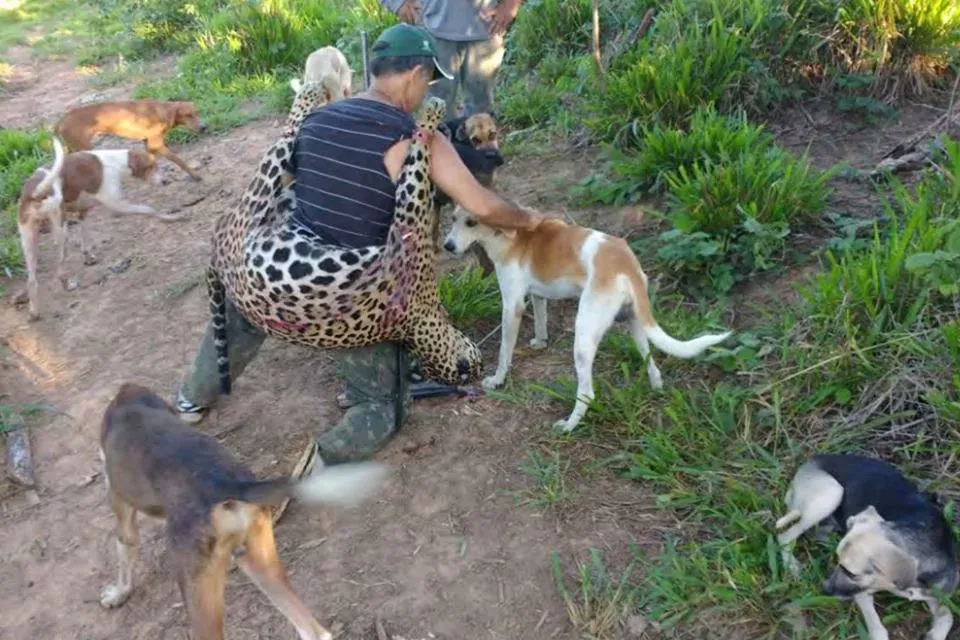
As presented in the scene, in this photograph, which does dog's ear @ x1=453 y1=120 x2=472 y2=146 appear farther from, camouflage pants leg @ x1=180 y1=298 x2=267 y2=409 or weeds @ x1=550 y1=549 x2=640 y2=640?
weeds @ x1=550 y1=549 x2=640 y2=640

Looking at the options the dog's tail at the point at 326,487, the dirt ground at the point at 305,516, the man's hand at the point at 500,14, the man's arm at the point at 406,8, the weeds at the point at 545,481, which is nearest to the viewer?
the dog's tail at the point at 326,487

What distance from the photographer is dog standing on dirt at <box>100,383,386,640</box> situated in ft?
8.48

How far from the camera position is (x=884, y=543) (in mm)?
2561

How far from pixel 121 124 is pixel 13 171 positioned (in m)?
1.04

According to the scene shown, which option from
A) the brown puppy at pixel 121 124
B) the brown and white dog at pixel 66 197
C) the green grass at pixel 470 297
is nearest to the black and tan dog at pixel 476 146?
the green grass at pixel 470 297

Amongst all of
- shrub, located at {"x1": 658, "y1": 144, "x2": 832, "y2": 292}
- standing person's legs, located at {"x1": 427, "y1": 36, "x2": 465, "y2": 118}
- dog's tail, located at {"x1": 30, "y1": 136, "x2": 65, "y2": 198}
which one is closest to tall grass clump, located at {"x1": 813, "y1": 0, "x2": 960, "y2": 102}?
shrub, located at {"x1": 658, "y1": 144, "x2": 832, "y2": 292}

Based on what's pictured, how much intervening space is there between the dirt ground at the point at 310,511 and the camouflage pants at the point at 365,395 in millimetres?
186

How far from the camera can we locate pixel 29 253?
5.55 metres

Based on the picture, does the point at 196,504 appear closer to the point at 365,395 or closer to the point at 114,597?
the point at 114,597

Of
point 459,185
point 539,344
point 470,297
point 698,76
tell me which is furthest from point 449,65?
point 459,185

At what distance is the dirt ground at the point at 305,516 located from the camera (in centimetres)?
314

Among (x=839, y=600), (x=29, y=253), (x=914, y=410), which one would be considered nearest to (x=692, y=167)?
(x=914, y=410)

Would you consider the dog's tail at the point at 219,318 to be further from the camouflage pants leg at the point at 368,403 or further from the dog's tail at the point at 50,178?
the dog's tail at the point at 50,178

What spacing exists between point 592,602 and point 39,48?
41.5 ft
